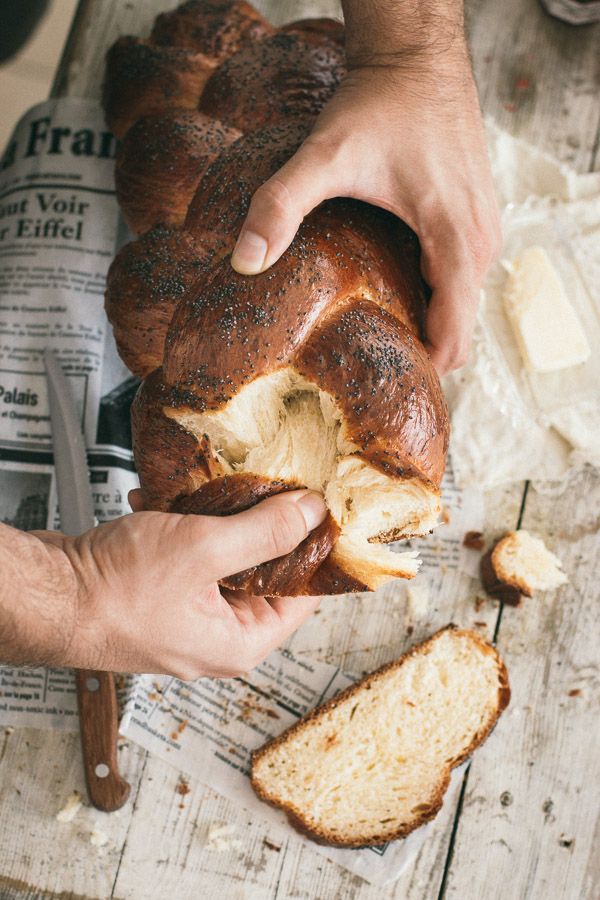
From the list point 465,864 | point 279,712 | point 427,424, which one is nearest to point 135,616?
point 427,424

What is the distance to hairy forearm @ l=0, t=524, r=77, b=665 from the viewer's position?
1.11m

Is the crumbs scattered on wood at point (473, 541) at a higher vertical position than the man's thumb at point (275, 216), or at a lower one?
lower

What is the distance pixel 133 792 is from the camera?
1590 mm

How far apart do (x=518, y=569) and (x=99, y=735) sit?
34.5 inches

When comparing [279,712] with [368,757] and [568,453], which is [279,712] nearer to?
[368,757]

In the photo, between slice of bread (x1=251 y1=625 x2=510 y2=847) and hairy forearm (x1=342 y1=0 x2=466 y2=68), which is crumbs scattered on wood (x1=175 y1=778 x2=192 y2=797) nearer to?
slice of bread (x1=251 y1=625 x2=510 y2=847)

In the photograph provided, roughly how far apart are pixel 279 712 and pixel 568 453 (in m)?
0.81

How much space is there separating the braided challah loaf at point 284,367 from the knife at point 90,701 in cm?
30

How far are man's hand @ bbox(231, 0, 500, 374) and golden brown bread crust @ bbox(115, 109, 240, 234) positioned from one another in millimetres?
252

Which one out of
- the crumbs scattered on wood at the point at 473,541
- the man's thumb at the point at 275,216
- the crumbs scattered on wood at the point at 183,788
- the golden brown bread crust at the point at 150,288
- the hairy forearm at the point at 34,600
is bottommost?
the crumbs scattered on wood at the point at 183,788

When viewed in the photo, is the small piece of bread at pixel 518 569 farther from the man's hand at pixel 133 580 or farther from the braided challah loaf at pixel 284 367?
the man's hand at pixel 133 580

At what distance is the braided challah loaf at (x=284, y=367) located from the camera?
1.13m

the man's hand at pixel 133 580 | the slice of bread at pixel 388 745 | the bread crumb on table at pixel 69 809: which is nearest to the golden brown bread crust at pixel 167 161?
the man's hand at pixel 133 580

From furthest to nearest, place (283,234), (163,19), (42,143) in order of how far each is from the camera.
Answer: (42,143)
(163,19)
(283,234)
